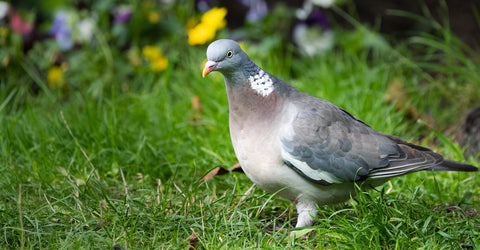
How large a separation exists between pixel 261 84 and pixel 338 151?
0.47 metres

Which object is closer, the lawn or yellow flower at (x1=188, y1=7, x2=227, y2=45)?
the lawn

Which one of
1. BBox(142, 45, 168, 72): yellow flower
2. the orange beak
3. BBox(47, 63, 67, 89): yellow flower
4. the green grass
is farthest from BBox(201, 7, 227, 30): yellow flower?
the orange beak

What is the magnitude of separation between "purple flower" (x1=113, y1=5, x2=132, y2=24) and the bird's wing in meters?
2.74

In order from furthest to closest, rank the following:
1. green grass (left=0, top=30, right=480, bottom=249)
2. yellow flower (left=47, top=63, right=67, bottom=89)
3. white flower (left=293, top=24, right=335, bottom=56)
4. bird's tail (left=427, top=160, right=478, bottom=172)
A: white flower (left=293, top=24, right=335, bottom=56)
yellow flower (left=47, top=63, right=67, bottom=89)
bird's tail (left=427, top=160, right=478, bottom=172)
green grass (left=0, top=30, right=480, bottom=249)

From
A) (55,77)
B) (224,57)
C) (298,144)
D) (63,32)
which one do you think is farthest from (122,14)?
(298,144)

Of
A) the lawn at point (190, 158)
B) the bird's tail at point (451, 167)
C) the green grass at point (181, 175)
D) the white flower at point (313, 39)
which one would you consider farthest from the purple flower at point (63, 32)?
the bird's tail at point (451, 167)

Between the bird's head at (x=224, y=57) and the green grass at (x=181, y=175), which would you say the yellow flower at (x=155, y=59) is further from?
the bird's head at (x=224, y=57)

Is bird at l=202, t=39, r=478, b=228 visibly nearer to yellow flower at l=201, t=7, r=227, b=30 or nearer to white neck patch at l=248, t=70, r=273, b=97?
white neck patch at l=248, t=70, r=273, b=97

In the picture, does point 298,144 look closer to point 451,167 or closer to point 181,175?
point 451,167

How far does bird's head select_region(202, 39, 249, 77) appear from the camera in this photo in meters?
2.72

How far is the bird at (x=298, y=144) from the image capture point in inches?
108

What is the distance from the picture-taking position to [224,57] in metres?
2.74

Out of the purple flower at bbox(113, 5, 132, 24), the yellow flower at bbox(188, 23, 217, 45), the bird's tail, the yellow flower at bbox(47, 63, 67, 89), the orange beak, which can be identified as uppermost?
the orange beak

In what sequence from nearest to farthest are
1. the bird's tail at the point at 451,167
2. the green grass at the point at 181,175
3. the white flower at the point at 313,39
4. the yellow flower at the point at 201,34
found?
1. the green grass at the point at 181,175
2. the bird's tail at the point at 451,167
3. the yellow flower at the point at 201,34
4. the white flower at the point at 313,39
